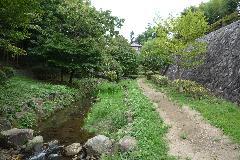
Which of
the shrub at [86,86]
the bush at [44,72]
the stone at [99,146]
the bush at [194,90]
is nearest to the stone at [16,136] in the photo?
the stone at [99,146]

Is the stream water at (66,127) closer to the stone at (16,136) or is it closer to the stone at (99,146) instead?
the stone at (16,136)

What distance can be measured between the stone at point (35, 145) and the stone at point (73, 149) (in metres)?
1.33

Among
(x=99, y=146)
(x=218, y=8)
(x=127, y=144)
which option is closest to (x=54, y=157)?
(x=99, y=146)

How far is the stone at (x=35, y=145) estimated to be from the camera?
17.3 meters

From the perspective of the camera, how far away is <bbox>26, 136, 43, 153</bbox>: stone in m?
17.3

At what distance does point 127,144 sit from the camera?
15297 mm

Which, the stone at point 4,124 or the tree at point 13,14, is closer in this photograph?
the tree at point 13,14

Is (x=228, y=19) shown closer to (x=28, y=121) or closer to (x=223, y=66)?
(x=223, y=66)

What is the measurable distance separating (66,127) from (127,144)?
7.43m

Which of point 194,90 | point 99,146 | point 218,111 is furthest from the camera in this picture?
point 194,90

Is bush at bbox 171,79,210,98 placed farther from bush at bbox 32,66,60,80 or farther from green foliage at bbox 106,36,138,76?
green foliage at bbox 106,36,138,76

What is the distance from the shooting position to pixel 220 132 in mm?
17344

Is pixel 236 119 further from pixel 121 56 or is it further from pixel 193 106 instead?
pixel 121 56

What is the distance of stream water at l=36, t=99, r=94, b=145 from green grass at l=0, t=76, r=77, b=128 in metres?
0.67
